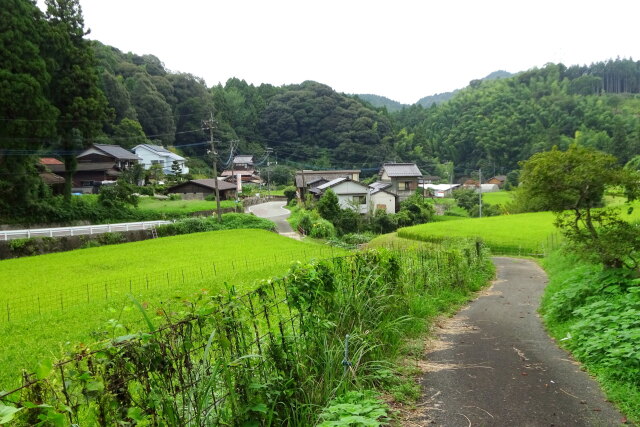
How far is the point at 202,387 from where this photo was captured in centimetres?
278

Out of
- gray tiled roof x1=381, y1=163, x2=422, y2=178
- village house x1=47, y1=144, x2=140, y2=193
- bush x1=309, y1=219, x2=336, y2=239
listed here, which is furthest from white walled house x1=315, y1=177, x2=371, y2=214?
village house x1=47, y1=144, x2=140, y2=193

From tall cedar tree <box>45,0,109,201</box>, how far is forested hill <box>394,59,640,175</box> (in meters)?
53.0

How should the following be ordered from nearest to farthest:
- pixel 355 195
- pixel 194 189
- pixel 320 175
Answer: pixel 355 195
pixel 194 189
pixel 320 175

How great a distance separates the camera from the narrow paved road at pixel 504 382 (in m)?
3.82

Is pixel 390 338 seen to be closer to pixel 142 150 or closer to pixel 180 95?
pixel 142 150

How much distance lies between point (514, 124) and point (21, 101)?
74.6 metres

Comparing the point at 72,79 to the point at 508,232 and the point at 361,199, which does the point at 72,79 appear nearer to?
the point at 361,199

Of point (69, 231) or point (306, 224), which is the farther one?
point (306, 224)

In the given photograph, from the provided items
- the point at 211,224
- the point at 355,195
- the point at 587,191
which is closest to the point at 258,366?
the point at 587,191

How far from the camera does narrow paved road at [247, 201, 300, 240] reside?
32375 millimetres

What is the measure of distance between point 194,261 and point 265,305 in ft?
51.4

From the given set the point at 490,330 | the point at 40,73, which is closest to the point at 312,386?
the point at 490,330

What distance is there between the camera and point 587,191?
784 centimetres

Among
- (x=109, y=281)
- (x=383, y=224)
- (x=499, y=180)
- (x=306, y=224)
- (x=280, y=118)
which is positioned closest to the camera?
(x=109, y=281)
